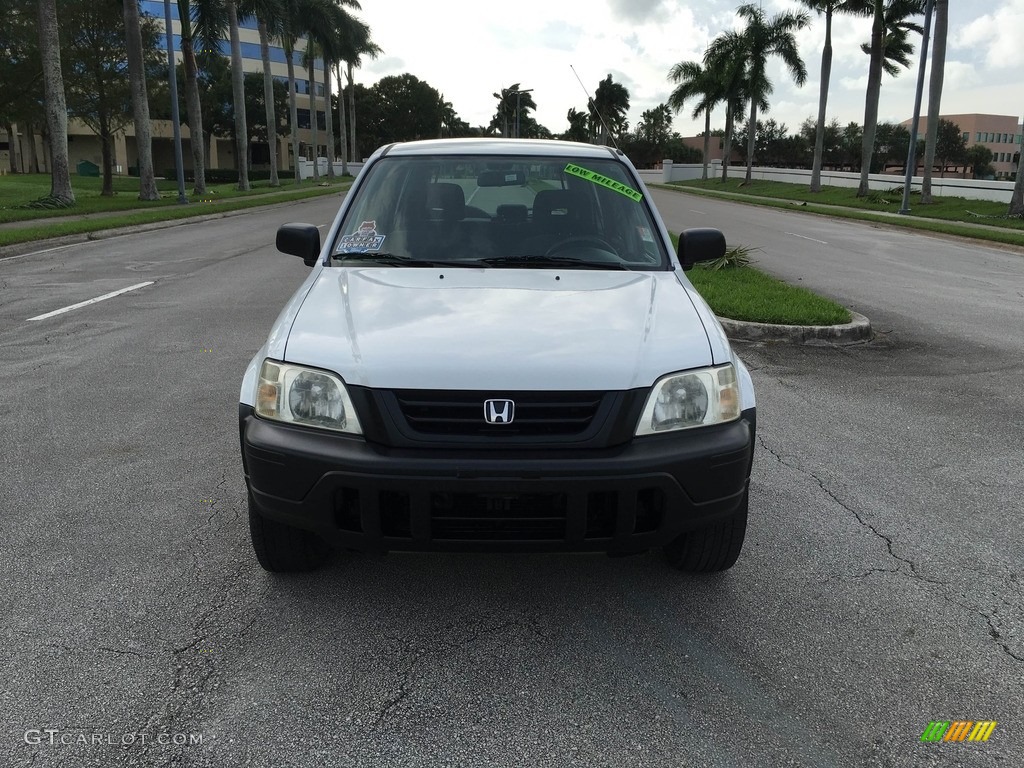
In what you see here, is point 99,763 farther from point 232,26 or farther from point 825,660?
point 232,26

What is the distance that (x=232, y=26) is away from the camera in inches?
1581

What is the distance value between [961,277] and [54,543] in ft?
47.2

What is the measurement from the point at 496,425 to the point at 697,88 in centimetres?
6746

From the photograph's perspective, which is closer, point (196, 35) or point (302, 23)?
point (196, 35)

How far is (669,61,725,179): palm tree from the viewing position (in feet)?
204

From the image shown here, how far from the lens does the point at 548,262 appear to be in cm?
390

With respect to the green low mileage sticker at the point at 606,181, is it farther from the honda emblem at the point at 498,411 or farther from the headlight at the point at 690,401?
the honda emblem at the point at 498,411

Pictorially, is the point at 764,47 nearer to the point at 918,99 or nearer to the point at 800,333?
the point at 918,99

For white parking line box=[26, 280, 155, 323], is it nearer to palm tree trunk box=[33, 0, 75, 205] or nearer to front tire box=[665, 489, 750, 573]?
front tire box=[665, 489, 750, 573]

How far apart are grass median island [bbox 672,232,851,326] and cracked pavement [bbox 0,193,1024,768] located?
299cm

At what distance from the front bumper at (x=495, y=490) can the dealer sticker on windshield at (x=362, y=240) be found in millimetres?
1362

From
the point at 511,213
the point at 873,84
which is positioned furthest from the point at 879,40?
the point at 511,213

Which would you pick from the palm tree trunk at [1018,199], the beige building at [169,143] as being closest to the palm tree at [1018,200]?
the palm tree trunk at [1018,199]

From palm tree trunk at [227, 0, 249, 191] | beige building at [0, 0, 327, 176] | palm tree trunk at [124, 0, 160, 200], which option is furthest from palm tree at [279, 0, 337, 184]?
palm tree trunk at [124, 0, 160, 200]
